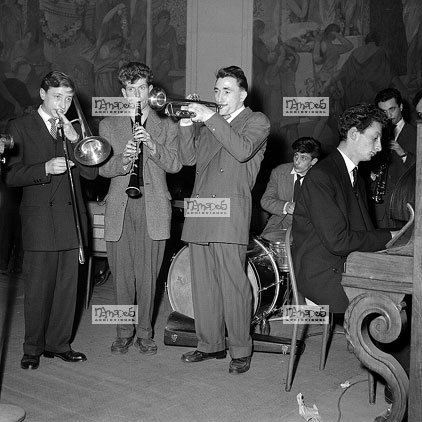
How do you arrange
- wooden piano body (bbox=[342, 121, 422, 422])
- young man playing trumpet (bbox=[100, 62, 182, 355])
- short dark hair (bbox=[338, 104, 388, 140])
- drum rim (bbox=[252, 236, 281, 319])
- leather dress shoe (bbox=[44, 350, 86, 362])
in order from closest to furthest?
wooden piano body (bbox=[342, 121, 422, 422]) < short dark hair (bbox=[338, 104, 388, 140]) < leather dress shoe (bbox=[44, 350, 86, 362]) < young man playing trumpet (bbox=[100, 62, 182, 355]) < drum rim (bbox=[252, 236, 281, 319])

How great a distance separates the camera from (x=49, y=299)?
177 inches

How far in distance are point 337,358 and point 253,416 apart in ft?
4.32

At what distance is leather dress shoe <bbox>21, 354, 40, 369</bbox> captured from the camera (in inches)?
174

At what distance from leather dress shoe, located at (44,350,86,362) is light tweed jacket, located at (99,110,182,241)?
77cm

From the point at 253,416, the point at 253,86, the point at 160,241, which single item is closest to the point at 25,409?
the point at 253,416

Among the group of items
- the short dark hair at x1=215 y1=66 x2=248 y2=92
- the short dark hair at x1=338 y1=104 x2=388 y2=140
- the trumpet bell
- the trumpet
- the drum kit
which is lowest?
the drum kit

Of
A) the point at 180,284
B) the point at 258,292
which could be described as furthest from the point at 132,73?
the point at 258,292

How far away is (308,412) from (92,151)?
208 cm

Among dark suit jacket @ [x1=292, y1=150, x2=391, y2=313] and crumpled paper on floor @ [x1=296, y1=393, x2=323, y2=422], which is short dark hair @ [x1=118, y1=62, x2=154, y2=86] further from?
crumpled paper on floor @ [x1=296, y1=393, x2=323, y2=422]

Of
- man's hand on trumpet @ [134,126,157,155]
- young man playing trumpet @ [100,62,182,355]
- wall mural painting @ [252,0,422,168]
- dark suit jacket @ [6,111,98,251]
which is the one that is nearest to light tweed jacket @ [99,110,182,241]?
young man playing trumpet @ [100,62,182,355]

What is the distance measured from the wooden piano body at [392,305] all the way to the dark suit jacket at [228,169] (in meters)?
1.56

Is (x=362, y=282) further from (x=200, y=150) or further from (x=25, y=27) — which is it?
(x=25, y=27)

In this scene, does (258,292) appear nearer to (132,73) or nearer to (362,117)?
(362,117)

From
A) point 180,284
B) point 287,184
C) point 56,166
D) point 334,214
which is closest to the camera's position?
point 334,214
